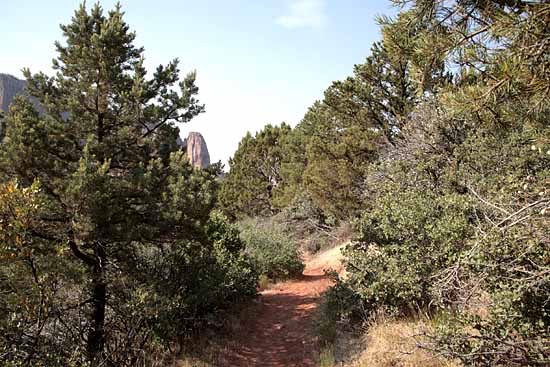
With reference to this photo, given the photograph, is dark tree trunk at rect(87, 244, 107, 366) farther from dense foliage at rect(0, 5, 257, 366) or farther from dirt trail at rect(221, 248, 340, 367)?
dirt trail at rect(221, 248, 340, 367)

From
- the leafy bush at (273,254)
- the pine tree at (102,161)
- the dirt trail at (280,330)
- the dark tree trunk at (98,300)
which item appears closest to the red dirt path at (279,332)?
the dirt trail at (280,330)

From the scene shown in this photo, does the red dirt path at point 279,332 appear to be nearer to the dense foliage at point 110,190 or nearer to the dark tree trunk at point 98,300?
the dense foliage at point 110,190

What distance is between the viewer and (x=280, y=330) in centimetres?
995

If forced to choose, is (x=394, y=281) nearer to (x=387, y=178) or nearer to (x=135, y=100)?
(x=387, y=178)

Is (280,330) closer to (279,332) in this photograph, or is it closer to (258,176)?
(279,332)

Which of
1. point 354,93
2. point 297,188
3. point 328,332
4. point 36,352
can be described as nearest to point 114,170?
point 36,352

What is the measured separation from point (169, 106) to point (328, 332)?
20.3 ft

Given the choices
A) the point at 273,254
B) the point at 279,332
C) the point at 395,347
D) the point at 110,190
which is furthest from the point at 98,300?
the point at 273,254

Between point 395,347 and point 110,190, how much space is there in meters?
5.45

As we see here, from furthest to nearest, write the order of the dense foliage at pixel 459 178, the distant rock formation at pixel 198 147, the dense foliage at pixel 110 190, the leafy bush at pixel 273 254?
1. the distant rock formation at pixel 198 147
2. the leafy bush at pixel 273 254
3. the dense foliage at pixel 110 190
4. the dense foliage at pixel 459 178

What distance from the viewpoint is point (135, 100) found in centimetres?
705

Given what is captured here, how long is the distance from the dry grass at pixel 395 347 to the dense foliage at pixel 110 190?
12.4 feet

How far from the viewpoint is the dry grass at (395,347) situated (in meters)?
5.09

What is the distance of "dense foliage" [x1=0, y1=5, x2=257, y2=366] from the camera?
590cm
